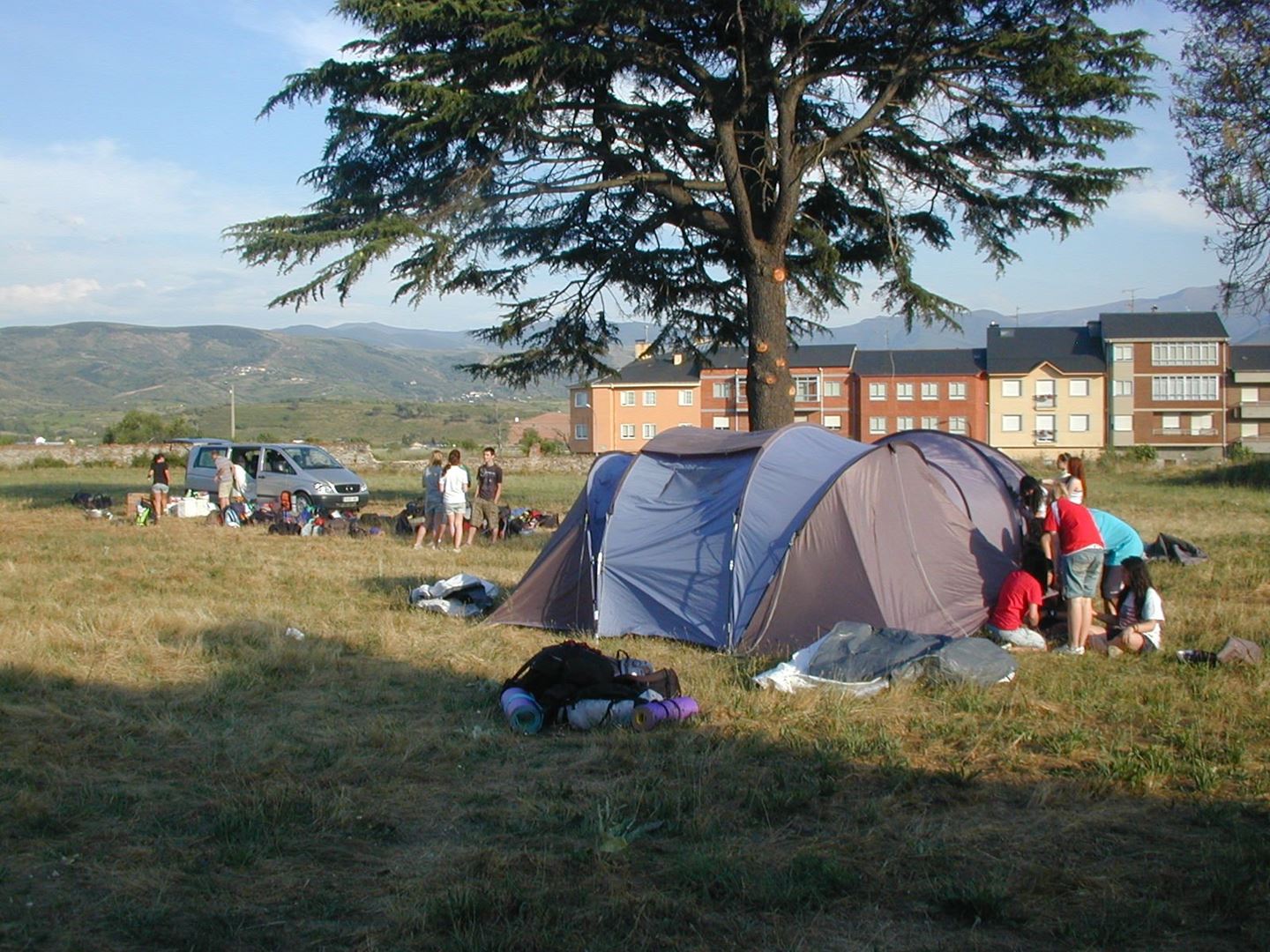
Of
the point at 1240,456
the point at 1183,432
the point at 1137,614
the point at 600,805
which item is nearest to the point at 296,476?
the point at 1137,614

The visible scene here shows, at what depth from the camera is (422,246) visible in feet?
53.7

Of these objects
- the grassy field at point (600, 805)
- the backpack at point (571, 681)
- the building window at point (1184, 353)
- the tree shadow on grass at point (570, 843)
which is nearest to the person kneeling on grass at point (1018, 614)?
the grassy field at point (600, 805)

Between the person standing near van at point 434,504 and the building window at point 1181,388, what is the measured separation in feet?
198

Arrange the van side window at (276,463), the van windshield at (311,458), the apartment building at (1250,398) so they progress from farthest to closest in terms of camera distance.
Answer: the apartment building at (1250,398)
the van windshield at (311,458)
the van side window at (276,463)

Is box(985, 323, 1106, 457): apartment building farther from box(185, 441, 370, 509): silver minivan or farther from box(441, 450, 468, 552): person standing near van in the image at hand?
box(441, 450, 468, 552): person standing near van

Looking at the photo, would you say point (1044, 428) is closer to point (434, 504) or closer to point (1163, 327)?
point (1163, 327)

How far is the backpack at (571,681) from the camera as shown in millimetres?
7316

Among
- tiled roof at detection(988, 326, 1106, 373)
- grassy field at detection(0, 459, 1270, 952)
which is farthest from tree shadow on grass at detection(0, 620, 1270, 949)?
tiled roof at detection(988, 326, 1106, 373)

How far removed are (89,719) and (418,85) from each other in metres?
10.1

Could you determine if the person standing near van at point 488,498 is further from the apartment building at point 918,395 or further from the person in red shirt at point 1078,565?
the apartment building at point 918,395

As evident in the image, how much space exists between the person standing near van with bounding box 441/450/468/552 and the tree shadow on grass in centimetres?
963

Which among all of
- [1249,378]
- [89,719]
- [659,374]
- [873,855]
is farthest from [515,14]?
[1249,378]

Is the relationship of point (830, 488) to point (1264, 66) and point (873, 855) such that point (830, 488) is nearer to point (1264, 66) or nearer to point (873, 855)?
point (873, 855)

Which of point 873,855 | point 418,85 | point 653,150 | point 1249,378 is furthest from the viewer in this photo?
point 1249,378
